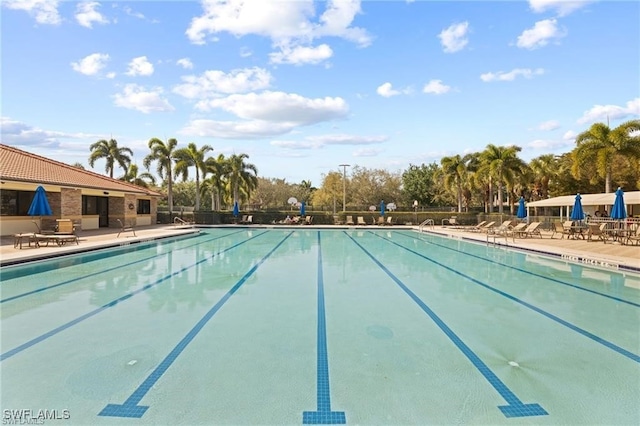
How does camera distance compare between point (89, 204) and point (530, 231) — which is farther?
point (89, 204)

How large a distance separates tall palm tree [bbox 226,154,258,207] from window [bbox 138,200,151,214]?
24.8ft

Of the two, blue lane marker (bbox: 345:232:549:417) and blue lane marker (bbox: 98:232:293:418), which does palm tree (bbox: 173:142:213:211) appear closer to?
blue lane marker (bbox: 98:232:293:418)

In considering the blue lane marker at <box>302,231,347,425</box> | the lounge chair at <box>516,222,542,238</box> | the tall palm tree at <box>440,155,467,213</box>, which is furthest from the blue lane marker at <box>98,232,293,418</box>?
the tall palm tree at <box>440,155,467,213</box>

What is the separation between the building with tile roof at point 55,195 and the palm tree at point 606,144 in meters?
29.2

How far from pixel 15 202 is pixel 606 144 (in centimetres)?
3240

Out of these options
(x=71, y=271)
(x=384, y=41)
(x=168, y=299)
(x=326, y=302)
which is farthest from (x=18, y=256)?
(x=384, y=41)

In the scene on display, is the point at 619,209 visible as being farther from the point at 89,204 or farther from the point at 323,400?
the point at 89,204

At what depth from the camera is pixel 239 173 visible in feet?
114

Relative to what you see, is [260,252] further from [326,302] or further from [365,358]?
[365,358]

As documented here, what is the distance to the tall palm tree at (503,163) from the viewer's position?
2977cm

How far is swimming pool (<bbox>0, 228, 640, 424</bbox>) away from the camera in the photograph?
3287 mm

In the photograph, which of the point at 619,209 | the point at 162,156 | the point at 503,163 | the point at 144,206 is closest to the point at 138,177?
the point at 162,156

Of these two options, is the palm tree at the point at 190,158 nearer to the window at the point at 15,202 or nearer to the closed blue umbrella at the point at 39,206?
the window at the point at 15,202

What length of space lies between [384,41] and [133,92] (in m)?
10.6
